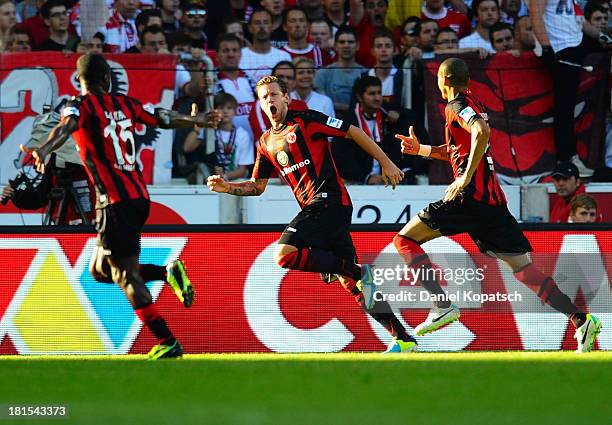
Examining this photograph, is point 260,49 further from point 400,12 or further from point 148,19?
point 400,12

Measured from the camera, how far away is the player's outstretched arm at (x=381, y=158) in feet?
26.9

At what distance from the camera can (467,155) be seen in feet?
27.8

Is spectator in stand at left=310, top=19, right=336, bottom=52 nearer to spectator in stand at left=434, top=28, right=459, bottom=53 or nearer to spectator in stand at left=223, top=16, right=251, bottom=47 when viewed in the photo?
spectator in stand at left=223, top=16, right=251, bottom=47

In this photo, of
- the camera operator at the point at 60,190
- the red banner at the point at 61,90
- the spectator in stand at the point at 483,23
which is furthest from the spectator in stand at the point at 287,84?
the camera operator at the point at 60,190

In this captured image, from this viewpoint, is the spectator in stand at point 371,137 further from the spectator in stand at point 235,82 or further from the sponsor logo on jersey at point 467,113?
the sponsor logo on jersey at point 467,113

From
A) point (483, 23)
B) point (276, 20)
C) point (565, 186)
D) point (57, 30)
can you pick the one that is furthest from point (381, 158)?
point (57, 30)

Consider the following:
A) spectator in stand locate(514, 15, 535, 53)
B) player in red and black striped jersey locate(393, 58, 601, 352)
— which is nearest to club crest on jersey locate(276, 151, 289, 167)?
player in red and black striped jersey locate(393, 58, 601, 352)

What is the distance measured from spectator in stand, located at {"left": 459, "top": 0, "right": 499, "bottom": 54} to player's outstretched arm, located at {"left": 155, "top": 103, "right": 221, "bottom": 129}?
5634 mm

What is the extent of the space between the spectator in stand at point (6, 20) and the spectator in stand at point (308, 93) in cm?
312
